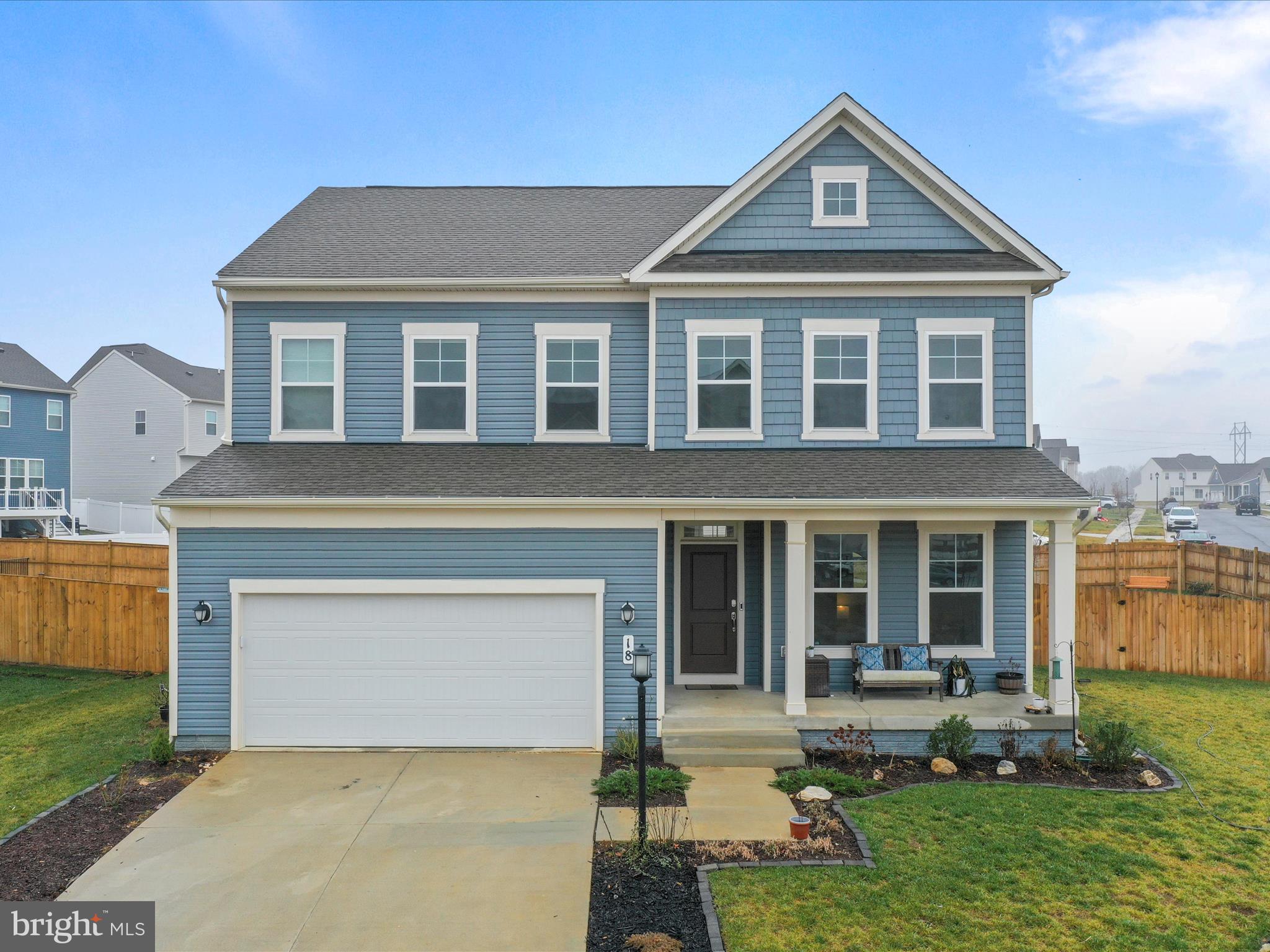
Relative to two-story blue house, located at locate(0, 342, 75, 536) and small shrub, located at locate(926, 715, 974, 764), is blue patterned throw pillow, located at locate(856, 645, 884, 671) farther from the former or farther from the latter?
two-story blue house, located at locate(0, 342, 75, 536)

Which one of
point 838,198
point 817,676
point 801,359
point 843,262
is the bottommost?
point 817,676

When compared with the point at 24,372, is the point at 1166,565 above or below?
below

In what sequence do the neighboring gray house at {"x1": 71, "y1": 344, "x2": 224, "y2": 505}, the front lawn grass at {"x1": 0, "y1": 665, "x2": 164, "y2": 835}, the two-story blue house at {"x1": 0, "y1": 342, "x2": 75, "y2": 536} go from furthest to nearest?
1. the neighboring gray house at {"x1": 71, "y1": 344, "x2": 224, "y2": 505}
2. the two-story blue house at {"x1": 0, "y1": 342, "x2": 75, "y2": 536}
3. the front lawn grass at {"x1": 0, "y1": 665, "x2": 164, "y2": 835}

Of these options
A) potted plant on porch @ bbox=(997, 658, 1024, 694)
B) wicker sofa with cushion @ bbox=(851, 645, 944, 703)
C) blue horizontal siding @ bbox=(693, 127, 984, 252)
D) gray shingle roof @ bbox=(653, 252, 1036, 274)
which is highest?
blue horizontal siding @ bbox=(693, 127, 984, 252)

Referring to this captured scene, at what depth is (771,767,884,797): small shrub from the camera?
26.5 feet

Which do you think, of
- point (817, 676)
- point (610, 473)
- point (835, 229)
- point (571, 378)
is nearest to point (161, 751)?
point (610, 473)

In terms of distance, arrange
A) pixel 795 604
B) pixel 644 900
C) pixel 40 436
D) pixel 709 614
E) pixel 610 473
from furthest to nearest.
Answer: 1. pixel 40 436
2. pixel 709 614
3. pixel 610 473
4. pixel 795 604
5. pixel 644 900

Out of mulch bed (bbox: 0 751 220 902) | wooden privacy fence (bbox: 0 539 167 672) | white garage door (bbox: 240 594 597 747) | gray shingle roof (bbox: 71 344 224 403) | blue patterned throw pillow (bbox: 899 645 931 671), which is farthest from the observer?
gray shingle roof (bbox: 71 344 224 403)

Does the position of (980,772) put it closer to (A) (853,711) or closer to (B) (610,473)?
(A) (853,711)

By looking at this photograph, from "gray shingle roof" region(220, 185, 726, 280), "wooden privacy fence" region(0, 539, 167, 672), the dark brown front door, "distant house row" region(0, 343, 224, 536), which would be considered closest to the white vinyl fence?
"distant house row" region(0, 343, 224, 536)

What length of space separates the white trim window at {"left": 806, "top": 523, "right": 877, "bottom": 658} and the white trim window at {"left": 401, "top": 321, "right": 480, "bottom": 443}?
5326mm

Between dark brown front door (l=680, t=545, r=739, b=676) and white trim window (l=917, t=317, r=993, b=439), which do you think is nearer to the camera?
white trim window (l=917, t=317, r=993, b=439)

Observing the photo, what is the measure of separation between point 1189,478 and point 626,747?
128 metres

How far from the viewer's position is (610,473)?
10023 millimetres
